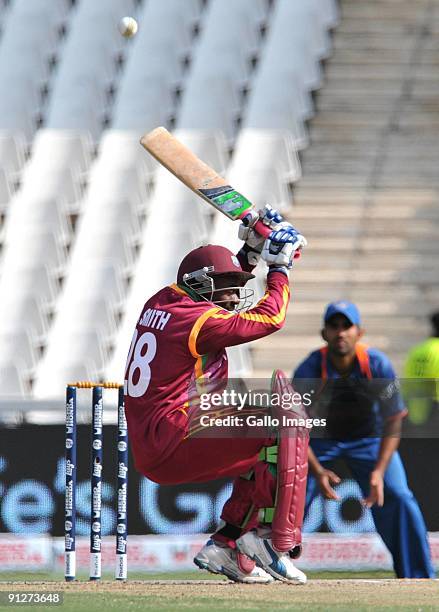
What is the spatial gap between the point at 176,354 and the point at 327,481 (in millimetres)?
1722

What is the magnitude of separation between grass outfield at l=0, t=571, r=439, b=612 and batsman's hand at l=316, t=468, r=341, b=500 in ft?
3.06

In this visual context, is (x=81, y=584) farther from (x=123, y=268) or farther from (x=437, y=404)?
(x=123, y=268)

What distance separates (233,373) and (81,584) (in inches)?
294

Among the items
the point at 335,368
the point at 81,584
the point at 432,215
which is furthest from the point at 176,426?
the point at 432,215

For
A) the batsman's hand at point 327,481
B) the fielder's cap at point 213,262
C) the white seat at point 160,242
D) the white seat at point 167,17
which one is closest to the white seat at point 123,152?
the white seat at point 160,242

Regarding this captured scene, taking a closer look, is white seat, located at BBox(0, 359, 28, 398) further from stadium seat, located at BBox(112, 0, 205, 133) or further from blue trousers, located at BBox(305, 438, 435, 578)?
blue trousers, located at BBox(305, 438, 435, 578)

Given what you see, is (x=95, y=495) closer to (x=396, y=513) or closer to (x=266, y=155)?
(x=396, y=513)

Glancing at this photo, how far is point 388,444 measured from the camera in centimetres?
737

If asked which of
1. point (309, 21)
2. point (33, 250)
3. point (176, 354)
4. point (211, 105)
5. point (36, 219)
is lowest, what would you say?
point (176, 354)

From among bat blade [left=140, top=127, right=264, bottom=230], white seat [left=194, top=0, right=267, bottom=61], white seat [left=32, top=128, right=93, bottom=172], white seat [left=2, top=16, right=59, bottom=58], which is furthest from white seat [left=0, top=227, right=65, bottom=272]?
bat blade [left=140, top=127, right=264, bottom=230]

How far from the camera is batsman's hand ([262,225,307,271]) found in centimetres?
622

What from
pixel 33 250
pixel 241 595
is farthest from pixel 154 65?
pixel 241 595

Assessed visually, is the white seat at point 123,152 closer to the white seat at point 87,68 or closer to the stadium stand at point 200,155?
the stadium stand at point 200,155

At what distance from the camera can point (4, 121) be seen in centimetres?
1803
